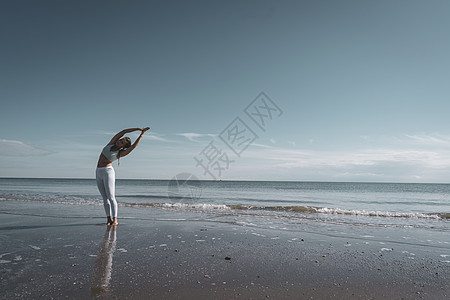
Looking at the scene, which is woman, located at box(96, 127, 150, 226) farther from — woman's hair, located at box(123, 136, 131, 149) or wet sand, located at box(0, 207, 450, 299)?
wet sand, located at box(0, 207, 450, 299)

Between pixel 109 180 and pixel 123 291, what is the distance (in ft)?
14.2

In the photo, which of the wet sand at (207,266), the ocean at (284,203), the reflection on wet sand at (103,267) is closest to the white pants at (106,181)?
the wet sand at (207,266)

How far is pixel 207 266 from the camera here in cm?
393

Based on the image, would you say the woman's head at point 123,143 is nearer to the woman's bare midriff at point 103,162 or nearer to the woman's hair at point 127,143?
the woman's hair at point 127,143

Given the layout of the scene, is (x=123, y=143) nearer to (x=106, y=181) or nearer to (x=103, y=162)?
(x=103, y=162)

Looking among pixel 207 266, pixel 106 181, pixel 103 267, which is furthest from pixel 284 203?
pixel 103 267

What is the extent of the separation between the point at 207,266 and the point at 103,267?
1.47m

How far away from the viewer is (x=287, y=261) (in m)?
4.31

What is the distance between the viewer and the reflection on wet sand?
297cm

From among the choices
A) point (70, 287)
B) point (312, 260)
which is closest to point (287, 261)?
point (312, 260)

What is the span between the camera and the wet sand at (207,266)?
3.01m

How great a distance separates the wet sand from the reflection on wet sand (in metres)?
0.01

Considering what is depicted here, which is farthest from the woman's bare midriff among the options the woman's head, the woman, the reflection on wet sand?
the reflection on wet sand

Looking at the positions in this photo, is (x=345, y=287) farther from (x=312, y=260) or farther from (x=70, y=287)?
(x=70, y=287)
